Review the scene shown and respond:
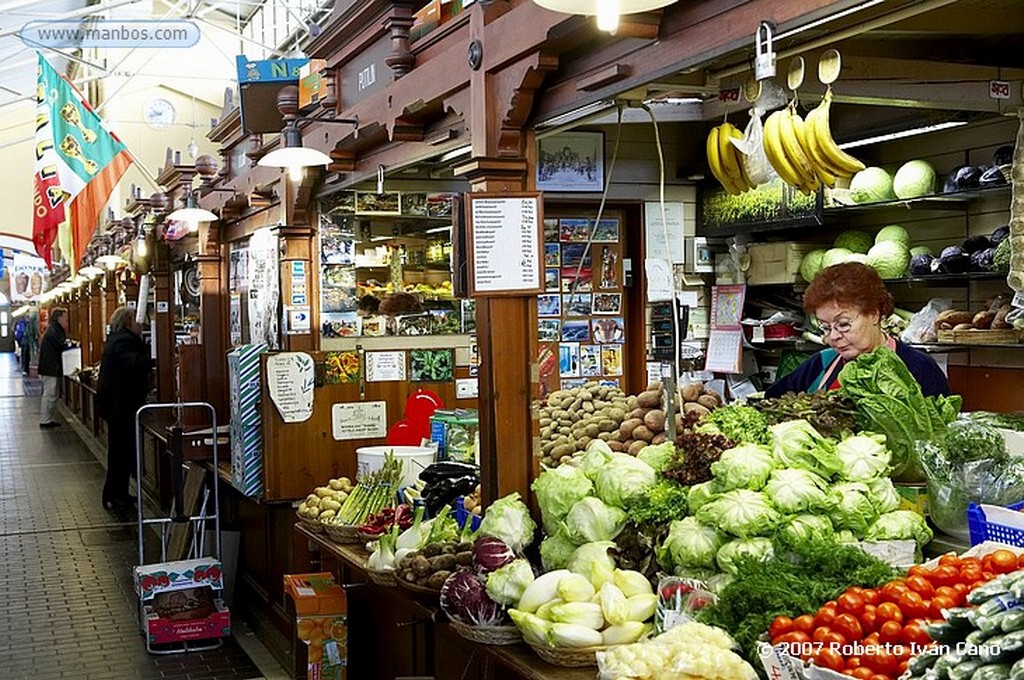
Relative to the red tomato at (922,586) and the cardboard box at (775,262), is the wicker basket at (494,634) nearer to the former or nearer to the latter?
the red tomato at (922,586)

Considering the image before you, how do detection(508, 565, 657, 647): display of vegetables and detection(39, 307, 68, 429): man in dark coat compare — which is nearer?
detection(508, 565, 657, 647): display of vegetables

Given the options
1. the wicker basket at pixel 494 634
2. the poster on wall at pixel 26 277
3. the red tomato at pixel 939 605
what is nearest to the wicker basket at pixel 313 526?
the wicker basket at pixel 494 634

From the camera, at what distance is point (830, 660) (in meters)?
2.40

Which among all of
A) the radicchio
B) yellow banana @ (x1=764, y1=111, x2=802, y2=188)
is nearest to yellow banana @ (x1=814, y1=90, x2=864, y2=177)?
yellow banana @ (x1=764, y1=111, x2=802, y2=188)

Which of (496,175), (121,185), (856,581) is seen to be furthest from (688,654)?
(121,185)

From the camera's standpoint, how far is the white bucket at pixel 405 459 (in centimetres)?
539

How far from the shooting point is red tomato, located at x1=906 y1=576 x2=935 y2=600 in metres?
2.56

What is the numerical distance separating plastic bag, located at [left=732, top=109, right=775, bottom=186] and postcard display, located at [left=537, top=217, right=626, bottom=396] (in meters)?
4.76

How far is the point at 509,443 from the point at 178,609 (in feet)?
11.4

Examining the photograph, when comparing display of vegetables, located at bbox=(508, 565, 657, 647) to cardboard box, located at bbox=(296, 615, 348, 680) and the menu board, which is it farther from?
cardboard box, located at bbox=(296, 615, 348, 680)

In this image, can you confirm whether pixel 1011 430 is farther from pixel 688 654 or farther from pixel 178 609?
pixel 178 609

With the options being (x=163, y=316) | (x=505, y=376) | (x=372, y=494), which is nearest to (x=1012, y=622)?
(x=505, y=376)

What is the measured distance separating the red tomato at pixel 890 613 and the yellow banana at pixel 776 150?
Result: 1.46m

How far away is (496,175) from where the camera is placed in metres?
4.20
